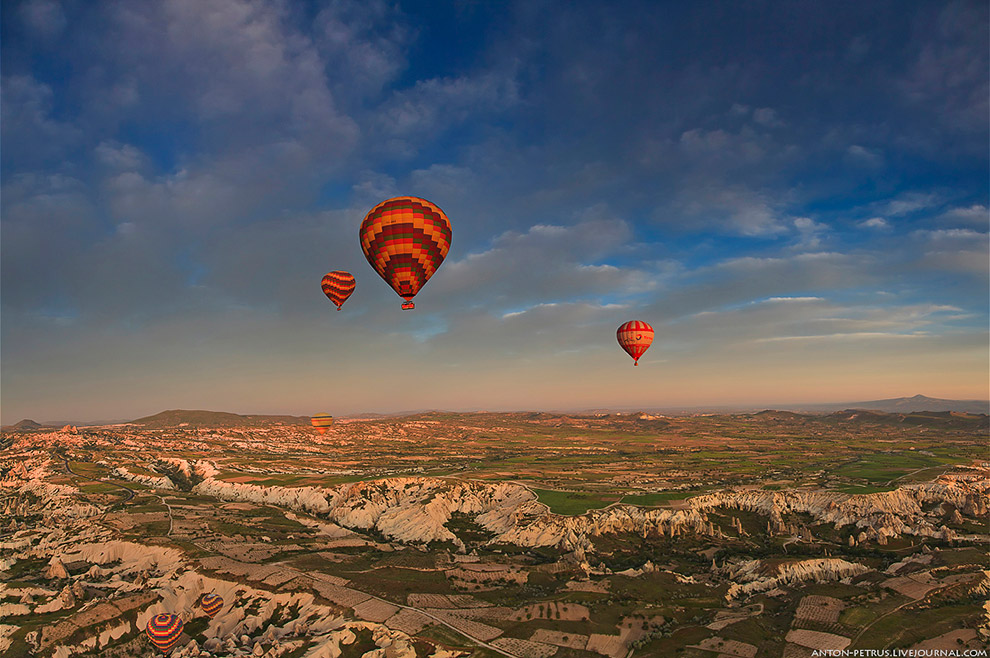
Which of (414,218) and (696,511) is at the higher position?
(414,218)

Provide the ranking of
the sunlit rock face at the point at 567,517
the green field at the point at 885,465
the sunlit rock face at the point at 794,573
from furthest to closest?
the green field at the point at 885,465 → the sunlit rock face at the point at 567,517 → the sunlit rock face at the point at 794,573

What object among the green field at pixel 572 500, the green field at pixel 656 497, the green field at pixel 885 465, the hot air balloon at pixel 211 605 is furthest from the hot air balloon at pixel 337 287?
the green field at pixel 885 465

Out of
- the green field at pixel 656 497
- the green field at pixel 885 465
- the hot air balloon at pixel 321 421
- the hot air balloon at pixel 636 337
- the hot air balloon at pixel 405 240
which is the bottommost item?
the green field at pixel 885 465

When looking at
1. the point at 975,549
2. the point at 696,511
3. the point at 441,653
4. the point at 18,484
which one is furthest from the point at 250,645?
the point at 18,484

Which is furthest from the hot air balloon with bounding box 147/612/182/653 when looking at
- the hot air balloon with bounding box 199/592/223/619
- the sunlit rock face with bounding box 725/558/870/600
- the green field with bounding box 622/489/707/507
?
the green field with bounding box 622/489/707/507

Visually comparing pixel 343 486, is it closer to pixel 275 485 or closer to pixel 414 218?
pixel 275 485

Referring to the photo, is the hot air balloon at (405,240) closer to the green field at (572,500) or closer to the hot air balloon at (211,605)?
the hot air balloon at (211,605)
